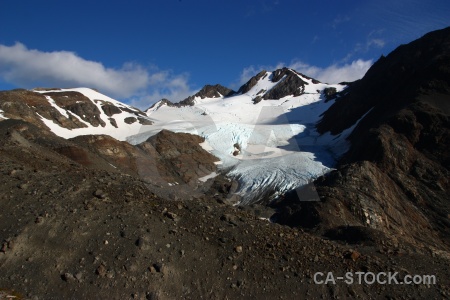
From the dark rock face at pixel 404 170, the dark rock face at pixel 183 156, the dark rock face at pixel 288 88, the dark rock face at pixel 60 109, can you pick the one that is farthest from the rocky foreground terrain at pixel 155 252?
the dark rock face at pixel 288 88

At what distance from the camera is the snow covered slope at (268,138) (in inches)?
1632

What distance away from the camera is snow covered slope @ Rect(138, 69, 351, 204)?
136 ft

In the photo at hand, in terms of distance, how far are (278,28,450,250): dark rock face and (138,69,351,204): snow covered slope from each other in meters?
4.91

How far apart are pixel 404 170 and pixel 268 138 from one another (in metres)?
30.9

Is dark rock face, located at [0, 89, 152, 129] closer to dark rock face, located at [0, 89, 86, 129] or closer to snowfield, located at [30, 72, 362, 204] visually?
dark rock face, located at [0, 89, 86, 129]

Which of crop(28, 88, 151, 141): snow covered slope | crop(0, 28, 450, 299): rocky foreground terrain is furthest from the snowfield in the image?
crop(0, 28, 450, 299): rocky foreground terrain

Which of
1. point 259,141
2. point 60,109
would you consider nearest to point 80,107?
point 60,109

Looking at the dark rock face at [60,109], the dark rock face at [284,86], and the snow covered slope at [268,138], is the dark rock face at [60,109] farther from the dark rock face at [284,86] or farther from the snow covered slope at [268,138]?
the dark rock face at [284,86]

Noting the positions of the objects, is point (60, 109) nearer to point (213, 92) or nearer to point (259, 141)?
point (259, 141)

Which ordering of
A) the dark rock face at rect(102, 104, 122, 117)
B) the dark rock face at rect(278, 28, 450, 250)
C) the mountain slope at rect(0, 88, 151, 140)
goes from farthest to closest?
the dark rock face at rect(102, 104, 122, 117), the mountain slope at rect(0, 88, 151, 140), the dark rock face at rect(278, 28, 450, 250)

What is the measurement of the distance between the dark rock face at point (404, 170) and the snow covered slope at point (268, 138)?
4907 millimetres

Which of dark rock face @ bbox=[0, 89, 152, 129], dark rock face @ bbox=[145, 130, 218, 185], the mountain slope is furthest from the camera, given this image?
the mountain slope

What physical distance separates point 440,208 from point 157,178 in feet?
97.3

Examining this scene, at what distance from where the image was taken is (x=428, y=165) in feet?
121
